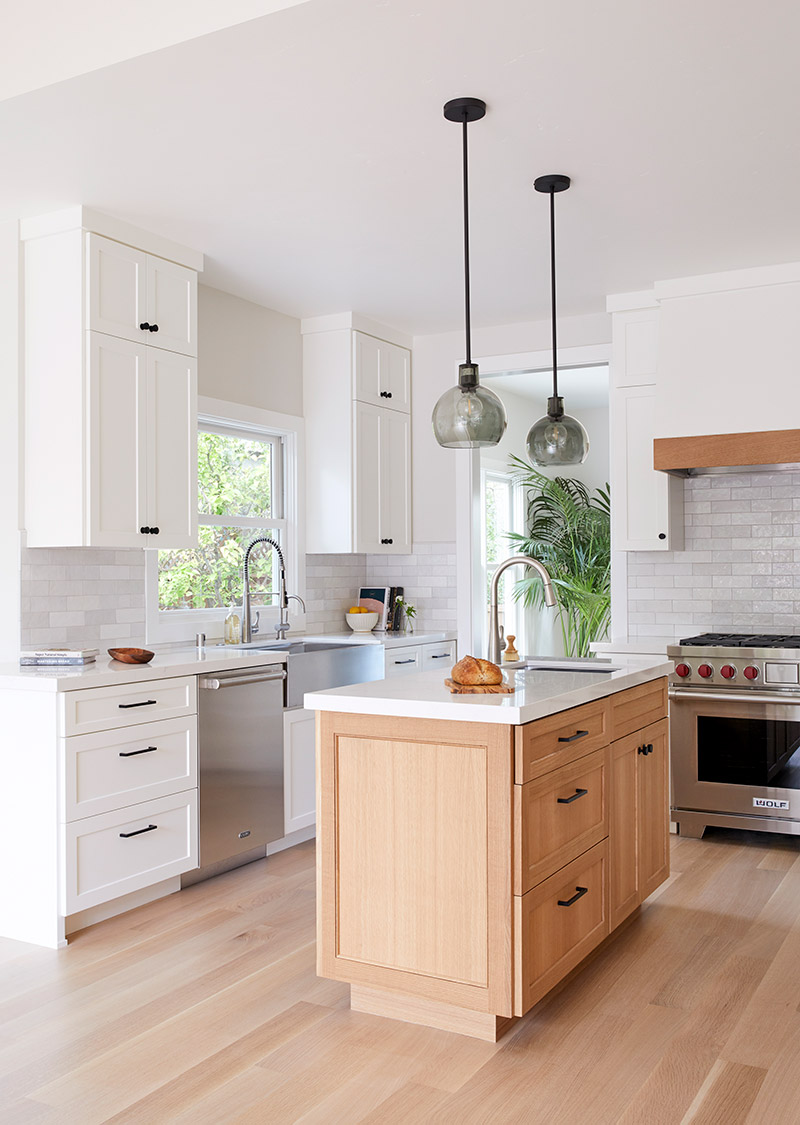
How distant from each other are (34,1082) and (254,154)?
279cm

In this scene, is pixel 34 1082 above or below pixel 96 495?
below

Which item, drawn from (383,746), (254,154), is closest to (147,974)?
(383,746)

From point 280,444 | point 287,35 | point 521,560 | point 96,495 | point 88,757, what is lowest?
point 88,757

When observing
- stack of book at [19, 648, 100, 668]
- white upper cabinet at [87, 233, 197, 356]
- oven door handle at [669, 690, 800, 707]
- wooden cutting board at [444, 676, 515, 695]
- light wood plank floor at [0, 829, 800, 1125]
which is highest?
white upper cabinet at [87, 233, 197, 356]

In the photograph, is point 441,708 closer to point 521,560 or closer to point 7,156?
point 521,560

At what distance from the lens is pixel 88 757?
11.3 ft

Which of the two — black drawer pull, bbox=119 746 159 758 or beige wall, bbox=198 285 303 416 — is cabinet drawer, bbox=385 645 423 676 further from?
black drawer pull, bbox=119 746 159 758

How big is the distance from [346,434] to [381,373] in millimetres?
486

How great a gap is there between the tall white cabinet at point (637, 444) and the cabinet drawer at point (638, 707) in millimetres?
1422

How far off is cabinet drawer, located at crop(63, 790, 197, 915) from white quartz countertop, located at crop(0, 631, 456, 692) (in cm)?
47

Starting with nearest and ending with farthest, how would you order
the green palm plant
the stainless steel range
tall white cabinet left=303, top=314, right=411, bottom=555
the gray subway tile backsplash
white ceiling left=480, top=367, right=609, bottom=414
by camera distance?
the stainless steel range < the gray subway tile backsplash < tall white cabinet left=303, top=314, right=411, bottom=555 < the green palm plant < white ceiling left=480, top=367, right=609, bottom=414

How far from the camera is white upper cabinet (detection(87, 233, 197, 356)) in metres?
3.78

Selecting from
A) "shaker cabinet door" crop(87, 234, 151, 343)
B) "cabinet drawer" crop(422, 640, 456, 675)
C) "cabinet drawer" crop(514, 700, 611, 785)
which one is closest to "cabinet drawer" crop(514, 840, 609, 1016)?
"cabinet drawer" crop(514, 700, 611, 785)

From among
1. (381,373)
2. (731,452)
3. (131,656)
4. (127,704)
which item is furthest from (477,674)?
(381,373)
